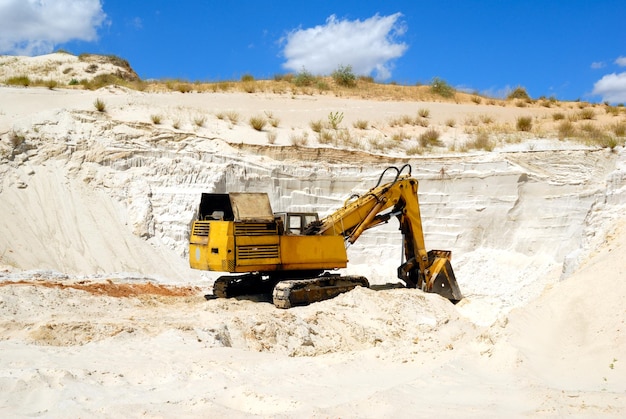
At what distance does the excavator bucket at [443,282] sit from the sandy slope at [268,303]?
0.50 meters

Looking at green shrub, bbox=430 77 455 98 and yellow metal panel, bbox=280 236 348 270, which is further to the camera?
green shrub, bbox=430 77 455 98

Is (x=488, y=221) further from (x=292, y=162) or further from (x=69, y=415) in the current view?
(x=69, y=415)

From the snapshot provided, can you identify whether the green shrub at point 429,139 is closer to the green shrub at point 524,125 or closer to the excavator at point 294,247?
the green shrub at point 524,125

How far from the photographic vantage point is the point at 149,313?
1099 centimetres

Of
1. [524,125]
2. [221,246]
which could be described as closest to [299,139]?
[524,125]

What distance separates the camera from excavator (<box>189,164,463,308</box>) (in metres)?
11.6

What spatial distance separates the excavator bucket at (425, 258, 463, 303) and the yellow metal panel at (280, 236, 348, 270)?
196 cm

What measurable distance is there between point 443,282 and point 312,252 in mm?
2977

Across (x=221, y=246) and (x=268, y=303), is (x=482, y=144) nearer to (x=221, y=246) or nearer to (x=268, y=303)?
(x=268, y=303)

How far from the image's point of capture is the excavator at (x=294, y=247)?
38.1 feet

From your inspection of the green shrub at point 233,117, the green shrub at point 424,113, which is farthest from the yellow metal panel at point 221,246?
the green shrub at point 424,113

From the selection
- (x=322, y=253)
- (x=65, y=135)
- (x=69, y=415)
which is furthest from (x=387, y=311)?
(x=65, y=135)

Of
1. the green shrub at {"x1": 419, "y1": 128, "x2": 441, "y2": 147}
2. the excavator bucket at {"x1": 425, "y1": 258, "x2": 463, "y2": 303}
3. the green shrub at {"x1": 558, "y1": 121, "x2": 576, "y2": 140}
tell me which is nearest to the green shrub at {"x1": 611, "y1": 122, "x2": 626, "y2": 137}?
the green shrub at {"x1": 558, "y1": 121, "x2": 576, "y2": 140}

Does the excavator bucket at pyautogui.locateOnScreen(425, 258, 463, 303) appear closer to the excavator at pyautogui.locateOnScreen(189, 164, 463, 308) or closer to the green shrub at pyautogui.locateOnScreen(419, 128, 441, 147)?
the excavator at pyautogui.locateOnScreen(189, 164, 463, 308)
